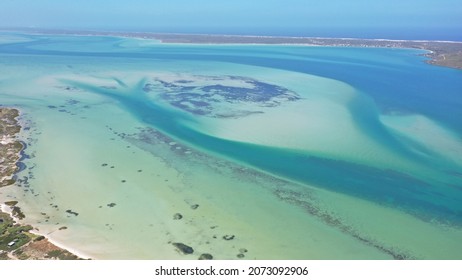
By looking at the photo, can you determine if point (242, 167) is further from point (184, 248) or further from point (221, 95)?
point (221, 95)

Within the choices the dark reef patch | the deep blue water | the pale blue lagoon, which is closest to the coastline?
the pale blue lagoon

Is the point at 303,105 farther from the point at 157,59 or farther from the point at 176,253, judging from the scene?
the point at 157,59

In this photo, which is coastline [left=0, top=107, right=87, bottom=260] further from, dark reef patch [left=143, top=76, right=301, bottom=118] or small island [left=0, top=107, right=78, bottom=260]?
dark reef patch [left=143, top=76, right=301, bottom=118]

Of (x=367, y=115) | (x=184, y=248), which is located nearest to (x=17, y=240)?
(x=184, y=248)

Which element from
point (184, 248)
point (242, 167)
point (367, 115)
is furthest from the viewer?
point (367, 115)

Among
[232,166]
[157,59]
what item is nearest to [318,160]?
[232,166]

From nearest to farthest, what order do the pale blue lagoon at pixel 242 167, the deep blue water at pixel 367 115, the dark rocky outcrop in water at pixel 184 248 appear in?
the dark rocky outcrop in water at pixel 184 248 → the pale blue lagoon at pixel 242 167 → the deep blue water at pixel 367 115

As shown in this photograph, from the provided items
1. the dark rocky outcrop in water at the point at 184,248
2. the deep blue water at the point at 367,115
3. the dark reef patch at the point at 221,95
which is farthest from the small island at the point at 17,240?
the dark reef patch at the point at 221,95

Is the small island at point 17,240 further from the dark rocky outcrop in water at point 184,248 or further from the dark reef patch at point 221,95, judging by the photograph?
the dark reef patch at point 221,95
